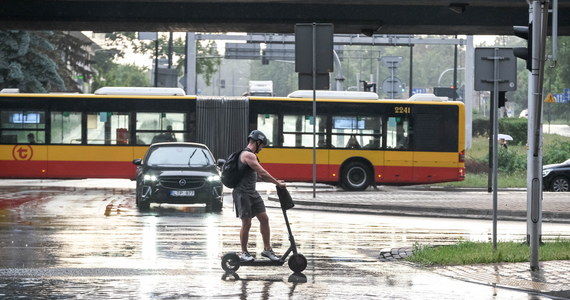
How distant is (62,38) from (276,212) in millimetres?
51352

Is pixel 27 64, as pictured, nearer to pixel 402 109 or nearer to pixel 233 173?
pixel 402 109

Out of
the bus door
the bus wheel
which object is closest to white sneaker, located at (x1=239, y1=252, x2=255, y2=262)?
the bus wheel

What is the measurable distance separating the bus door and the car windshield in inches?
425

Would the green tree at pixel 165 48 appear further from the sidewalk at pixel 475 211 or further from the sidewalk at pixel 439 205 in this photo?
the sidewalk at pixel 439 205

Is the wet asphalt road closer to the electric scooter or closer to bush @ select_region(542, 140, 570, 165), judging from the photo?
the electric scooter

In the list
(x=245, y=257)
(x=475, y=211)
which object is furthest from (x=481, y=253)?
(x=475, y=211)

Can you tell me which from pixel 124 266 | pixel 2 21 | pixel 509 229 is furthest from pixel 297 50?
pixel 124 266

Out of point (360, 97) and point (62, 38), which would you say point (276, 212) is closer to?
point (360, 97)

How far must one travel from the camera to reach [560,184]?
39562 millimetres

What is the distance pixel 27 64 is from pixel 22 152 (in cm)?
2166

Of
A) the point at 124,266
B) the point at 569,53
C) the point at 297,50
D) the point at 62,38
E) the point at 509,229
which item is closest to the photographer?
the point at 124,266

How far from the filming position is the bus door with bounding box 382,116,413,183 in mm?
37969

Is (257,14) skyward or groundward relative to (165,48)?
groundward

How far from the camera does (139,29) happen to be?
30234mm
